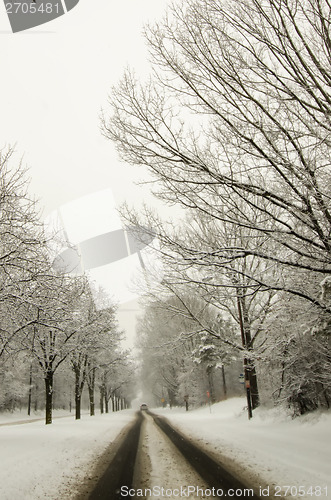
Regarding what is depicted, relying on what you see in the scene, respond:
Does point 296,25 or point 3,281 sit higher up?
point 296,25

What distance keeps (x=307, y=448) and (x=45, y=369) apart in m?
12.4

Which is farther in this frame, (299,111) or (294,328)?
(294,328)

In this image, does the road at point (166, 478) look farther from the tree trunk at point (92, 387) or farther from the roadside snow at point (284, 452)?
the tree trunk at point (92, 387)

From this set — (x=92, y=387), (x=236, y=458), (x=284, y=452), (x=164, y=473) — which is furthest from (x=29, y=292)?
(x=92, y=387)

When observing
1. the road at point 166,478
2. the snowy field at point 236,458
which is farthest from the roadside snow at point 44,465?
the road at point 166,478

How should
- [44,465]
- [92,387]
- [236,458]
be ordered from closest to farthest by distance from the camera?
1. [44,465]
2. [236,458]
3. [92,387]

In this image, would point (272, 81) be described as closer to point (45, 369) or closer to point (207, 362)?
point (45, 369)

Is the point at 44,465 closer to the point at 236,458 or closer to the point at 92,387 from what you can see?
the point at 236,458

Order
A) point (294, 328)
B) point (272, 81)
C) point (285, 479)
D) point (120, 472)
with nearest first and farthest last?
point (272, 81), point (285, 479), point (120, 472), point (294, 328)

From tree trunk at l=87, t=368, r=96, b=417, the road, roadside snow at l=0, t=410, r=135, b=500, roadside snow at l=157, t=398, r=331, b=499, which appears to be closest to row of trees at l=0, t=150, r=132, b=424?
roadside snow at l=0, t=410, r=135, b=500

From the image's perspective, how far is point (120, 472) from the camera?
21.1ft

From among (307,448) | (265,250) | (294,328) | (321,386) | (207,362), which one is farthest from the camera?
(207,362)

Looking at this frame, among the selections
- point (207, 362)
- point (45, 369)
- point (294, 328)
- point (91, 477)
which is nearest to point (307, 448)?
point (294, 328)

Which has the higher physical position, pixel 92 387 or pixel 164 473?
pixel 164 473
